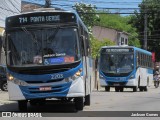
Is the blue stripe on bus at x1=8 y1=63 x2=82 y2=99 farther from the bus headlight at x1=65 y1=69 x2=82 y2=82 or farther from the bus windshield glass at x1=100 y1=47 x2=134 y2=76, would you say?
the bus windshield glass at x1=100 y1=47 x2=134 y2=76

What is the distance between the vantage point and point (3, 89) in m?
29.7

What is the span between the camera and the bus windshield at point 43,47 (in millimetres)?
15891

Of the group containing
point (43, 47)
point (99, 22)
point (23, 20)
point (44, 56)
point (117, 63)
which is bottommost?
point (99, 22)

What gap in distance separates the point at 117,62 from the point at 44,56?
1800 centimetres

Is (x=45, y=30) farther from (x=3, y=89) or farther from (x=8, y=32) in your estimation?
(x=3, y=89)

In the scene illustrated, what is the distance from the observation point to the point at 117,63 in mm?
33469

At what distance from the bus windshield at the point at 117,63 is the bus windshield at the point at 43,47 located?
17.5 meters

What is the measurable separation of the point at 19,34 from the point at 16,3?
2067 centimetres

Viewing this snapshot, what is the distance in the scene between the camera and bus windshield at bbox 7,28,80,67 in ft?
52.1

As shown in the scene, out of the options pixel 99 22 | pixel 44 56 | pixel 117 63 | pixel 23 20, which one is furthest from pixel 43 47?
pixel 99 22

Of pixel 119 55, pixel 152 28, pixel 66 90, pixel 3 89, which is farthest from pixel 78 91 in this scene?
pixel 152 28

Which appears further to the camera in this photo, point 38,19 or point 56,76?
point 38,19

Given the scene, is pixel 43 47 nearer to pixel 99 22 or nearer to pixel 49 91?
pixel 49 91

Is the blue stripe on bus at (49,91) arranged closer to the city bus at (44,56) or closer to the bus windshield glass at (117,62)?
the city bus at (44,56)
